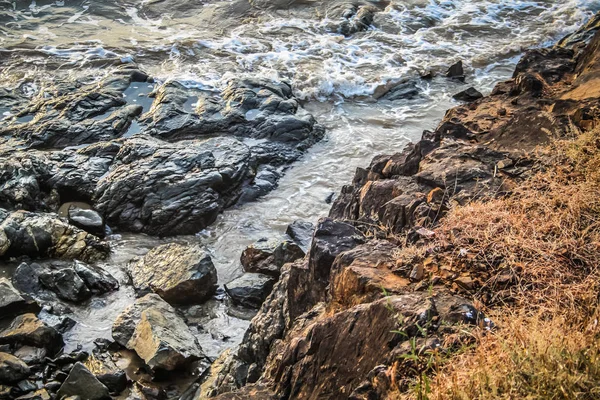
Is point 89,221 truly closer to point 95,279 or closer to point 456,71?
point 95,279

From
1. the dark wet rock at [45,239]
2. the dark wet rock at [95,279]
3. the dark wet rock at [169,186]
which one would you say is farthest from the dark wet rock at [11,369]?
the dark wet rock at [169,186]

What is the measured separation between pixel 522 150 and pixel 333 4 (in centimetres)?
1272

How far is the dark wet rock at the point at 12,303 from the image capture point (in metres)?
6.61

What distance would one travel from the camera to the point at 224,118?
11.2 metres

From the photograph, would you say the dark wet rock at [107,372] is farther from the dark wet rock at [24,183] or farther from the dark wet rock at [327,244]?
the dark wet rock at [24,183]

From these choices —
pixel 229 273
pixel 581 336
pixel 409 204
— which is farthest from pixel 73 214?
pixel 581 336

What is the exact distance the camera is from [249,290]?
7309 millimetres

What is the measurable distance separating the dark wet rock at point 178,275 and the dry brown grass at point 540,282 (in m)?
3.62

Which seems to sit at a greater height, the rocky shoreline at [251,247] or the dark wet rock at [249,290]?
the rocky shoreline at [251,247]

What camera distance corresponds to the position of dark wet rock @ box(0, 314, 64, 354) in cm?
619

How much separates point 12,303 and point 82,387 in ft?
5.78

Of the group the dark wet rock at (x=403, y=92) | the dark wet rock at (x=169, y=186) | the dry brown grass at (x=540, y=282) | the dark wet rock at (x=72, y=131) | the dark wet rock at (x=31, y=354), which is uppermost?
the dry brown grass at (x=540, y=282)

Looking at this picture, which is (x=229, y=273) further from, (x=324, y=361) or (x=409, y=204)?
(x=324, y=361)

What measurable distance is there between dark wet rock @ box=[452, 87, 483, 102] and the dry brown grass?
7169 millimetres
